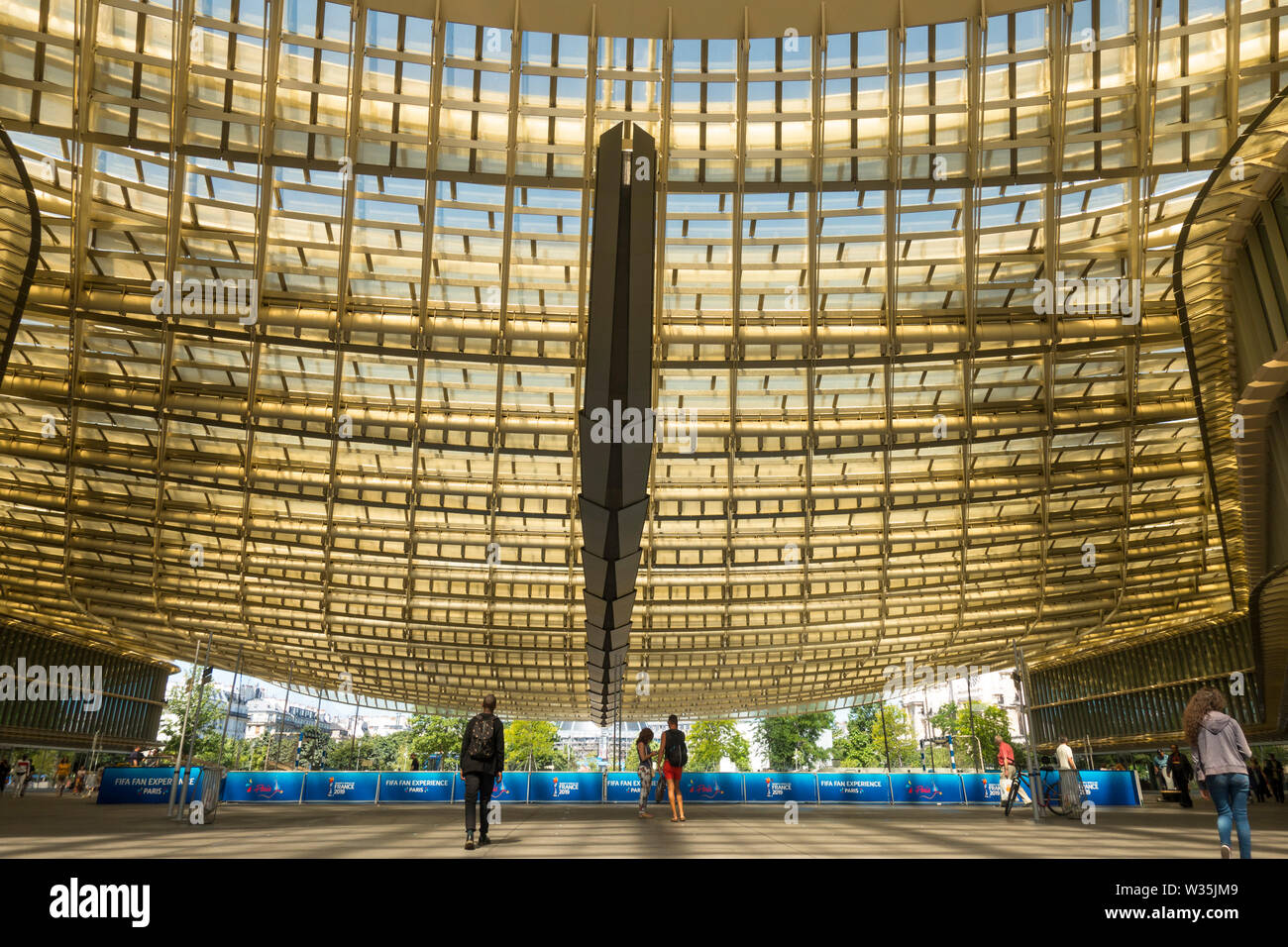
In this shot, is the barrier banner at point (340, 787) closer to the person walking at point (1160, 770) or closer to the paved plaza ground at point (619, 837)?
A: the paved plaza ground at point (619, 837)

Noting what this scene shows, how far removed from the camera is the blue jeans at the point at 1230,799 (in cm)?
779

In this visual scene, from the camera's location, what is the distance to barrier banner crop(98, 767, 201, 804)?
2720 centimetres

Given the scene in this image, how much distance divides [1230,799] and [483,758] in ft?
25.7

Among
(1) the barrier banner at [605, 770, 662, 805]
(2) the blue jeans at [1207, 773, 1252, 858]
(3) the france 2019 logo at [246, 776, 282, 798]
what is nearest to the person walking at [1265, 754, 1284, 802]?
(1) the barrier banner at [605, 770, 662, 805]

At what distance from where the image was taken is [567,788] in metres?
28.5

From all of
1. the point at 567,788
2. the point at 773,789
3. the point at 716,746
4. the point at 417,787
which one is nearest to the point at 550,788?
the point at 567,788

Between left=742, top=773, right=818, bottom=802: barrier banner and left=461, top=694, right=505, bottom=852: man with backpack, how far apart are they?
20.0 meters

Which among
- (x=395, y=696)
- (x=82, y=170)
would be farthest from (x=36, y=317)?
(x=395, y=696)

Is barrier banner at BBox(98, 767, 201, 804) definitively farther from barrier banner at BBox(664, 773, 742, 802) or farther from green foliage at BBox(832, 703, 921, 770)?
green foliage at BBox(832, 703, 921, 770)
